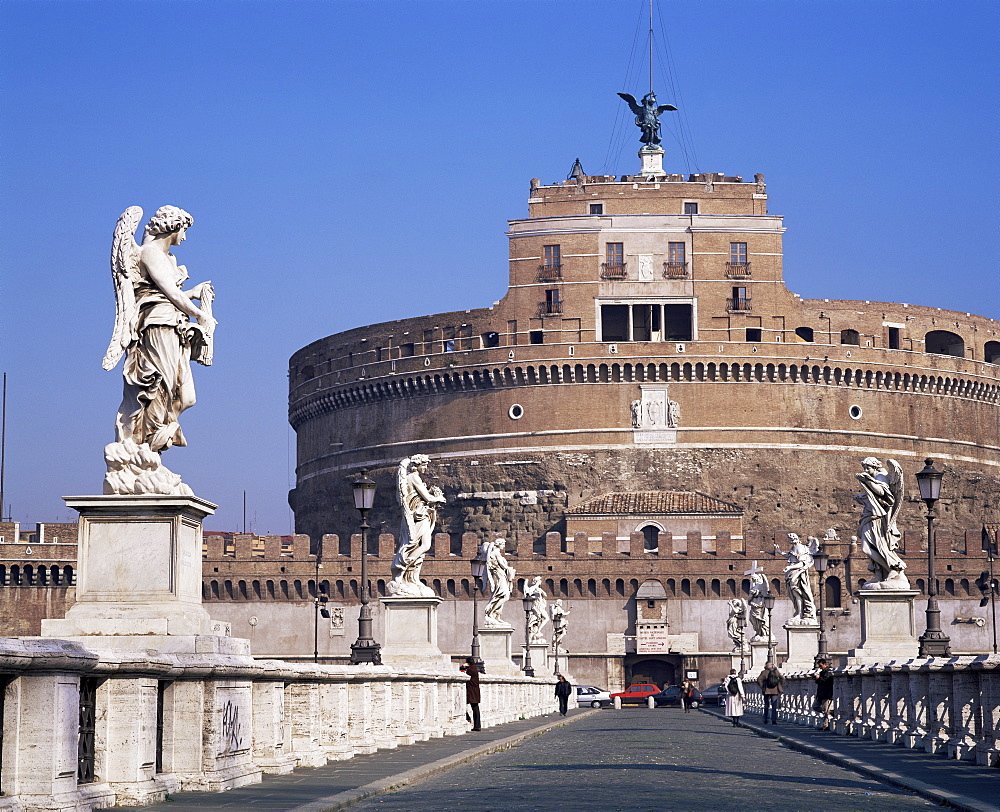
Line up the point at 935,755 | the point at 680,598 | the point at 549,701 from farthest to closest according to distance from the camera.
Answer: the point at 680,598, the point at 549,701, the point at 935,755

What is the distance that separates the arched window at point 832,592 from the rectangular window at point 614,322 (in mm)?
13608

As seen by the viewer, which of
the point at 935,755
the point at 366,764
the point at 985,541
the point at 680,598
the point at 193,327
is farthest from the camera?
the point at 985,541

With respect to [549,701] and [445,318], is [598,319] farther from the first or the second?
[549,701]

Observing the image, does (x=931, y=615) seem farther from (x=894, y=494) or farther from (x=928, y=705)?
(x=928, y=705)

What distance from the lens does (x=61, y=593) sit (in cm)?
6209

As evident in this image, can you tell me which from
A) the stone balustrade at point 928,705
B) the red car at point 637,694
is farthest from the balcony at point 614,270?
the stone balustrade at point 928,705

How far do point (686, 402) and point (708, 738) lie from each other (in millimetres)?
47182

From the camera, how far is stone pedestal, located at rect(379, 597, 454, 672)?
61.4 feet

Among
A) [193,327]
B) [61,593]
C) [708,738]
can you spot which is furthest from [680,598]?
[193,327]

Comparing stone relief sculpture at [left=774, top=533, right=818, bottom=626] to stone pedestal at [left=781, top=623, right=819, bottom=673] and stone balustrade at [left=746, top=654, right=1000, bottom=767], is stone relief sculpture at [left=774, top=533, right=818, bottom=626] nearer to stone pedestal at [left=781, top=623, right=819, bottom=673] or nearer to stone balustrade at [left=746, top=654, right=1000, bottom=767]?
stone pedestal at [left=781, top=623, right=819, bottom=673]

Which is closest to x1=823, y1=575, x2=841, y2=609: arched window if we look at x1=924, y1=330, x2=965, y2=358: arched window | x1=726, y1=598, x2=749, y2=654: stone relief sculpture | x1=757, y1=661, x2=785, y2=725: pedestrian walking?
x1=726, y1=598, x2=749, y2=654: stone relief sculpture

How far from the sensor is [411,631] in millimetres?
19000

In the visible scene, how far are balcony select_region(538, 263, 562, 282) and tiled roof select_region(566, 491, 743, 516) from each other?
913 centimetres

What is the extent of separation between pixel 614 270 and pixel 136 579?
196 ft
